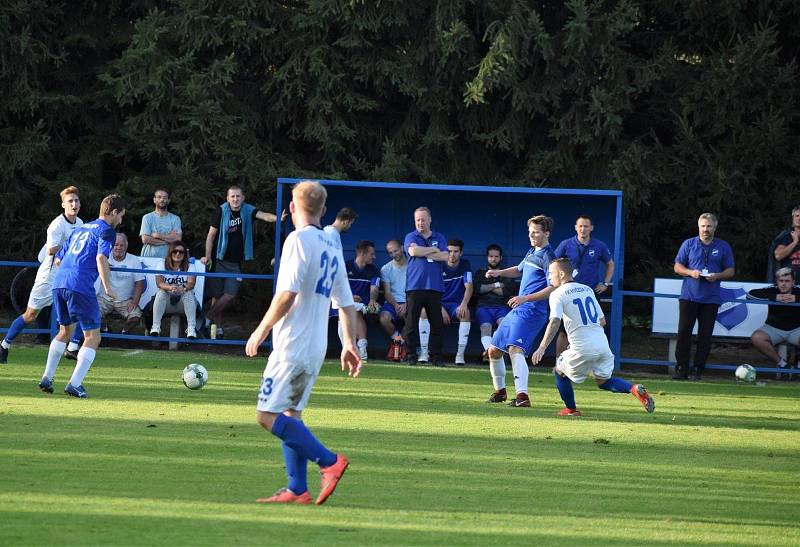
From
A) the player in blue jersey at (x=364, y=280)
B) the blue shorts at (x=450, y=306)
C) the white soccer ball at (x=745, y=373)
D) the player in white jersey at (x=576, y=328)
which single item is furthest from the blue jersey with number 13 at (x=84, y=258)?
the white soccer ball at (x=745, y=373)

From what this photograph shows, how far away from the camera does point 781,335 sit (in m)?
17.5

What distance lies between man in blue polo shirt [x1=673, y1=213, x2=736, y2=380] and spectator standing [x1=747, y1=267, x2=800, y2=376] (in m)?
1.07

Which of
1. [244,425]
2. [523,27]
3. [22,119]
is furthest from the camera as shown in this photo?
[22,119]

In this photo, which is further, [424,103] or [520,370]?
[424,103]

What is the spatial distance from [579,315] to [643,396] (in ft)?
3.84

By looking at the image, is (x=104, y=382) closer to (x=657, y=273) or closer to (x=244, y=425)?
(x=244, y=425)

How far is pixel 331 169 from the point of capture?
20.6m

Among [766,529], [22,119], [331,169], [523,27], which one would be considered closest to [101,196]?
[22,119]

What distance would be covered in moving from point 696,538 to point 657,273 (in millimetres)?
14122

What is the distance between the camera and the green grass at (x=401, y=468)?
6719 mm

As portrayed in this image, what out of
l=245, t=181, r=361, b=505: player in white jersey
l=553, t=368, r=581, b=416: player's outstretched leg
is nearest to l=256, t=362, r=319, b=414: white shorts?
l=245, t=181, r=361, b=505: player in white jersey

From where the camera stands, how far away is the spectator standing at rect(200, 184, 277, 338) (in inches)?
712

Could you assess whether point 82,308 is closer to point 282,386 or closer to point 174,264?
point 174,264

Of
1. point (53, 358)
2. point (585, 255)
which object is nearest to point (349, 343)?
point (53, 358)
